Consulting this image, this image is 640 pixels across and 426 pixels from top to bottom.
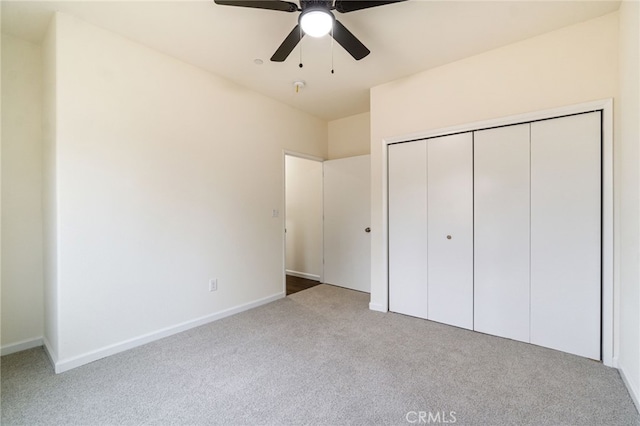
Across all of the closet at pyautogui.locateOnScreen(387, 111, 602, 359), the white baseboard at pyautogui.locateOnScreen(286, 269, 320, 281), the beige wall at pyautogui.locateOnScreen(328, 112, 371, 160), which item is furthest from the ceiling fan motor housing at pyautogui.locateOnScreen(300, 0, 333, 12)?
the white baseboard at pyautogui.locateOnScreen(286, 269, 320, 281)

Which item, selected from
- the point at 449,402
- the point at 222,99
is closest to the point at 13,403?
the point at 449,402

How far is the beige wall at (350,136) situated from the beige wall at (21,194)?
3461mm

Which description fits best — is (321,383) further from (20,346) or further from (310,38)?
(310,38)

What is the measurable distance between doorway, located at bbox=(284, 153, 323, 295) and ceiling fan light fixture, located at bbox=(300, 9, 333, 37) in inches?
103

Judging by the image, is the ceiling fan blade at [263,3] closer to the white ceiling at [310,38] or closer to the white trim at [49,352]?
the white ceiling at [310,38]

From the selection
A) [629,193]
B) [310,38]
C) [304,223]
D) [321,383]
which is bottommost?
[321,383]

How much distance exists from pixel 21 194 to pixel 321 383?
116 inches

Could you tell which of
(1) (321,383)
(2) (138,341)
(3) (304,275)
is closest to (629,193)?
(1) (321,383)

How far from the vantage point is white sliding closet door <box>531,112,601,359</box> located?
220cm

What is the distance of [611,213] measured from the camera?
2098mm

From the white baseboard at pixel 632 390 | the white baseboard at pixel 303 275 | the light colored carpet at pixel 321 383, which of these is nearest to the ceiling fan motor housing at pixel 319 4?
the light colored carpet at pixel 321 383

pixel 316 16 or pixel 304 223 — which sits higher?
pixel 316 16

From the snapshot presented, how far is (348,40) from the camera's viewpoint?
6.53ft

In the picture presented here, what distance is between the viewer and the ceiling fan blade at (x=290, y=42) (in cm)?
190
